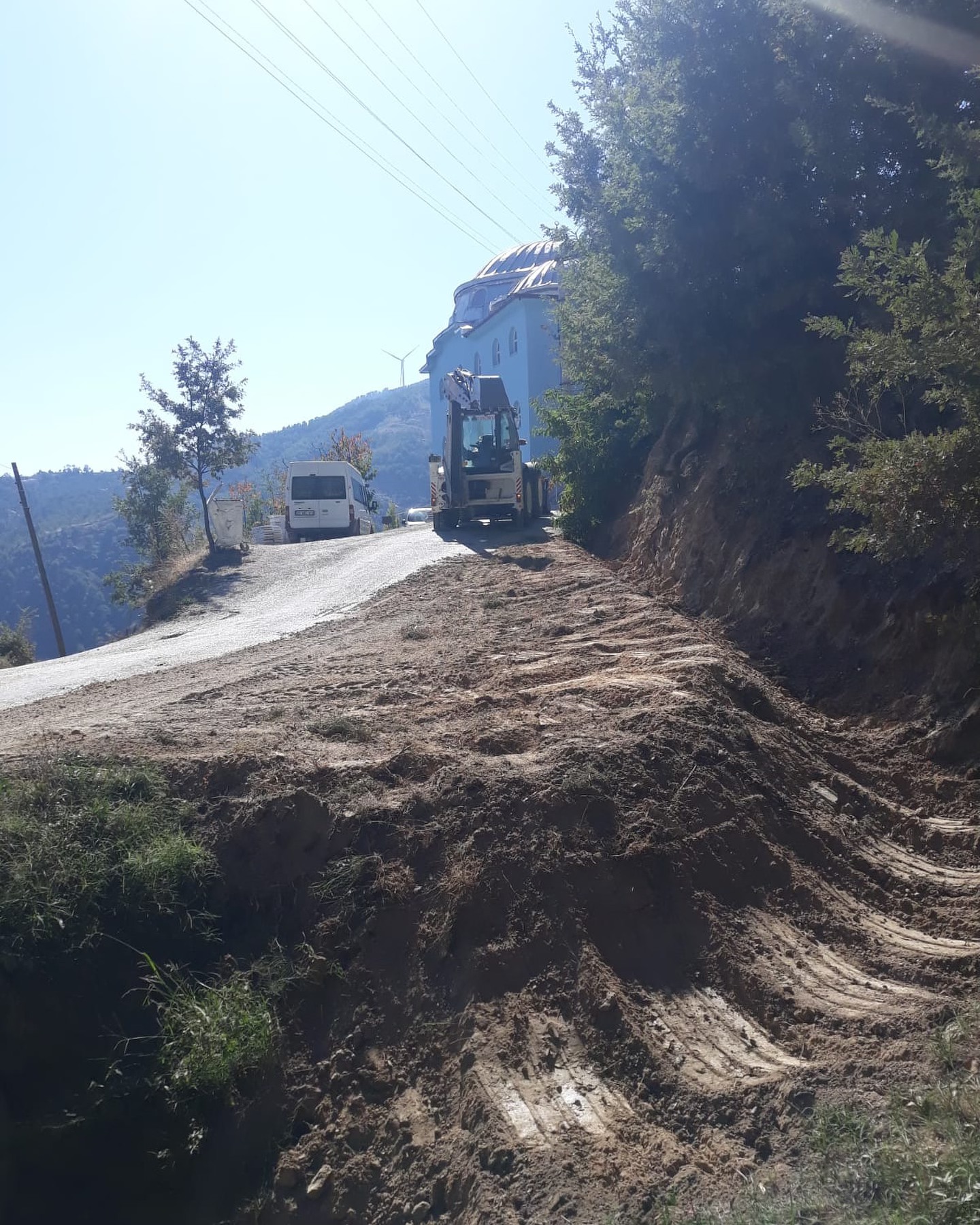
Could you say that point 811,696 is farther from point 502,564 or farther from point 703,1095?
point 502,564

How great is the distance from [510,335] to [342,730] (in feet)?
105

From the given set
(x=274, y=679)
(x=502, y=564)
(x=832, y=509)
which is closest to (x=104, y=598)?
(x=502, y=564)

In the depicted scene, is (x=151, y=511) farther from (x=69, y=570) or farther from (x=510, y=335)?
(x=69, y=570)

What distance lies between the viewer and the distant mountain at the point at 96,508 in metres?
62.2

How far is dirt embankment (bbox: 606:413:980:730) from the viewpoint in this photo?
7.35 metres

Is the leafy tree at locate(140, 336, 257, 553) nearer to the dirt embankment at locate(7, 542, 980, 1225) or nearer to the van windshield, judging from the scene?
the van windshield

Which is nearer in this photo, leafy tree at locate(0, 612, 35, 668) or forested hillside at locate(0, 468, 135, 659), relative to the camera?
leafy tree at locate(0, 612, 35, 668)

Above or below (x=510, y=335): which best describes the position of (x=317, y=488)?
below

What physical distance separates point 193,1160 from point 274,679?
5.02 metres

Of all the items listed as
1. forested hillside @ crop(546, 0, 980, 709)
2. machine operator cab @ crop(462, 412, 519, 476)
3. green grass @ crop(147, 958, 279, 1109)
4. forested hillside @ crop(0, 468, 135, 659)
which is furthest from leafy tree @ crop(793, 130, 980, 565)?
forested hillside @ crop(0, 468, 135, 659)

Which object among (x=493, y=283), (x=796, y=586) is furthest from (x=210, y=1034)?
(x=493, y=283)

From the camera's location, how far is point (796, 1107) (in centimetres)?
381

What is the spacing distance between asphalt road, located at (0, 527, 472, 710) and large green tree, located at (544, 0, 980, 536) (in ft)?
19.0

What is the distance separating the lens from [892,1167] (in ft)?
10.5
